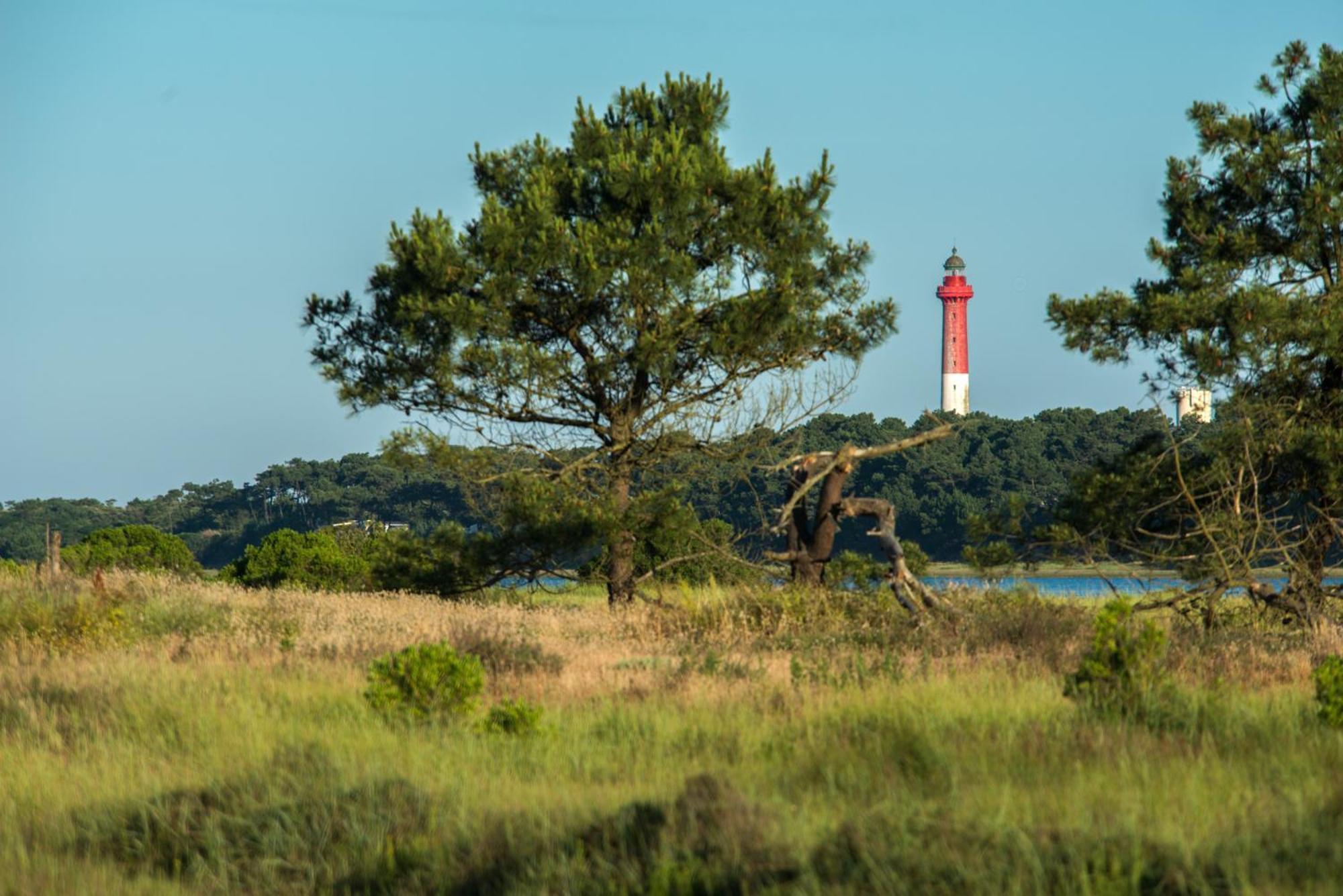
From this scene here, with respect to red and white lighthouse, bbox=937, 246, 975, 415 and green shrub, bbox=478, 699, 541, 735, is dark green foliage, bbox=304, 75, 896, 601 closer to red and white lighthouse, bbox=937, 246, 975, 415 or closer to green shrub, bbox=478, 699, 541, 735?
green shrub, bbox=478, 699, 541, 735

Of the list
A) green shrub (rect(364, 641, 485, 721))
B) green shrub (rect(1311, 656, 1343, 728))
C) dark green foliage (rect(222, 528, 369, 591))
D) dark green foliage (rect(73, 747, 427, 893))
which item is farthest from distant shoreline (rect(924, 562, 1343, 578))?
dark green foliage (rect(222, 528, 369, 591))

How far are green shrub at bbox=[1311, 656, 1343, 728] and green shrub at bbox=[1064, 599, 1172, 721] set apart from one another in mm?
877

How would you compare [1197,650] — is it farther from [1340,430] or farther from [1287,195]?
[1287,195]

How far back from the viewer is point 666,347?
1834cm

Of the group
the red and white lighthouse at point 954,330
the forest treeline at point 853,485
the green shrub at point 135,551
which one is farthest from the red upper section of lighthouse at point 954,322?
the green shrub at point 135,551

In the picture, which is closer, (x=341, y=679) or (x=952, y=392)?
(x=341, y=679)

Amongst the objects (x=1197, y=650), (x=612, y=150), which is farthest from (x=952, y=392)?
(x=1197, y=650)

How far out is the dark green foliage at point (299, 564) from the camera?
2803 centimetres

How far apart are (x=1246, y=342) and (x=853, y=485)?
48.7 metres

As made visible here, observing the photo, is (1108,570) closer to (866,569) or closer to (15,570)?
(866,569)

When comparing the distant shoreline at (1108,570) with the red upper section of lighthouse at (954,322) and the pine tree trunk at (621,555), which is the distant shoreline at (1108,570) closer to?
the pine tree trunk at (621,555)

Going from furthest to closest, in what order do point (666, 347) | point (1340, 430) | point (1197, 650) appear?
point (666, 347)
point (1340, 430)
point (1197, 650)

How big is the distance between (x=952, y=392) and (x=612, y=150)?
245ft

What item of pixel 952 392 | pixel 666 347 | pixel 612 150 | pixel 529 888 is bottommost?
pixel 529 888
